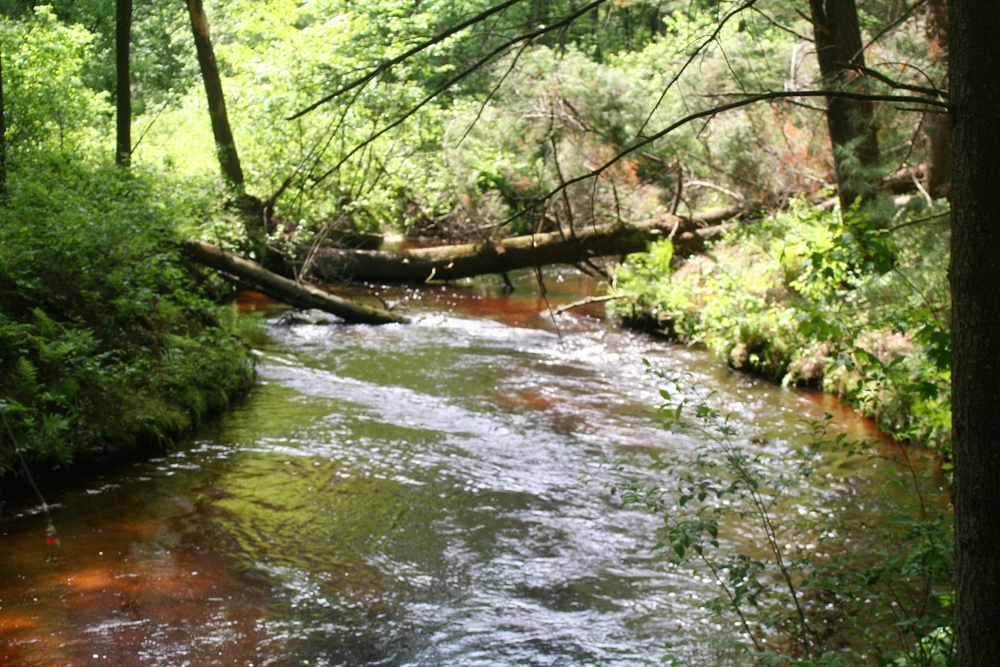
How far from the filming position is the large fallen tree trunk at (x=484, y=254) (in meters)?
15.4

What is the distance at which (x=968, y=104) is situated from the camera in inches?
100.0

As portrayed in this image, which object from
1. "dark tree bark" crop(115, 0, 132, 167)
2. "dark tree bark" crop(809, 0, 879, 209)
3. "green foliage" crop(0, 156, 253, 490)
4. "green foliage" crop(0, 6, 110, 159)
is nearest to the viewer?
"green foliage" crop(0, 156, 253, 490)

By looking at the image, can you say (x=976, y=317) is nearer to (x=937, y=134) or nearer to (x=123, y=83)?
(x=937, y=134)

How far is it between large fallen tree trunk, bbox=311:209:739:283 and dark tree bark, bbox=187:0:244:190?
2113mm

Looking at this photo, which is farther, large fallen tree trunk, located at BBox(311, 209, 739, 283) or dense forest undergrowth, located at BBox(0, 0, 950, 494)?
large fallen tree trunk, located at BBox(311, 209, 739, 283)

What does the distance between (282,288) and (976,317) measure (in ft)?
40.2

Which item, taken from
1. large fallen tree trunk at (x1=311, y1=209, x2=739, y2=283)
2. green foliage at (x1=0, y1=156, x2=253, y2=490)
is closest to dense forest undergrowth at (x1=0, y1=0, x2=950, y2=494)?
green foliage at (x1=0, y1=156, x2=253, y2=490)

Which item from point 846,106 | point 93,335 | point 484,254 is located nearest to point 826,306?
point 846,106

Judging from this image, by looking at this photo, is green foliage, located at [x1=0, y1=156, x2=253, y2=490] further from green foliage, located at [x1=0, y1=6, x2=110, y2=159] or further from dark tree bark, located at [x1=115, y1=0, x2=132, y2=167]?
dark tree bark, located at [x1=115, y1=0, x2=132, y2=167]

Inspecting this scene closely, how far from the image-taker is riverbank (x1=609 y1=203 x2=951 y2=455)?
14.7 ft

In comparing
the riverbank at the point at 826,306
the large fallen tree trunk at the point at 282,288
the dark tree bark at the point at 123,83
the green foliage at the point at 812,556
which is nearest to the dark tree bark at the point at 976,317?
the green foliage at the point at 812,556

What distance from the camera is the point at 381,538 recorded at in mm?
6258

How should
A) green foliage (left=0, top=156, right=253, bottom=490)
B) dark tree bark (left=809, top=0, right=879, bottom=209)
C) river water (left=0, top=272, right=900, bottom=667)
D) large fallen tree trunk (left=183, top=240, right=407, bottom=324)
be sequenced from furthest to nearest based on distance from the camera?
large fallen tree trunk (left=183, top=240, right=407, bottom=324) → dark tree bark (left=809, top=0, right=879, bottom=209) → green foliage (left=0, top=156, right=253, bottom=490) → river water (left=0, top=272, right=900, bottom=667)

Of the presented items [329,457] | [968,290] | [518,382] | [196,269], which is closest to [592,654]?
[968,290]
